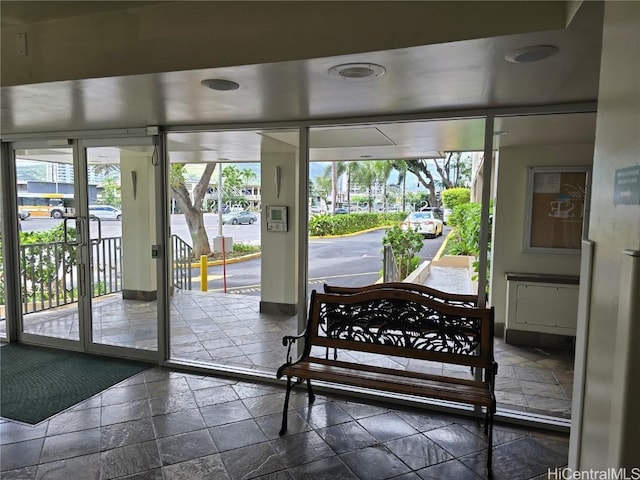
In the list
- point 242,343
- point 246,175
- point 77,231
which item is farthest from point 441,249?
point 246,175

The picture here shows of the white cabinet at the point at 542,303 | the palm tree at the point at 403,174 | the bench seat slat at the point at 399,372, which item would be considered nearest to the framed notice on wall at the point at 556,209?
the white cabinet at the point at 542,303

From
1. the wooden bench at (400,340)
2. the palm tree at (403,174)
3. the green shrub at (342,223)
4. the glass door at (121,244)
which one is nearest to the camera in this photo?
the wooden bench at (400,340)

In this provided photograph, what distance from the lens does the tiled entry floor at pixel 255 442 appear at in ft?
7.66

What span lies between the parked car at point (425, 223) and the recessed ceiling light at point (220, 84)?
3843 mm

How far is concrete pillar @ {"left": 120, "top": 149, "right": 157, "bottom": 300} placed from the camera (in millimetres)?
4027

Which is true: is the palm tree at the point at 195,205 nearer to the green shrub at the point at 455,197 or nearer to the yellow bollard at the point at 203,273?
the yellow bollard at the point at 203,273

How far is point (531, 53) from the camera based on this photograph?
1820 mm

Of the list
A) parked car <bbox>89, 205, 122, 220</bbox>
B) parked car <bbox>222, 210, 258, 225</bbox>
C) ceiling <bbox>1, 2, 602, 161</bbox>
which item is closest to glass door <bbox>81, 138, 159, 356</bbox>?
parked car <bbox>89, 205, 122, 220</bbox>

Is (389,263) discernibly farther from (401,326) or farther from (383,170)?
(401,326)

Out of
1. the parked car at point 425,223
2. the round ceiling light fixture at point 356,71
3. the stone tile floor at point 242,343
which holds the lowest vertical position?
the stone tile floor at point 242,343

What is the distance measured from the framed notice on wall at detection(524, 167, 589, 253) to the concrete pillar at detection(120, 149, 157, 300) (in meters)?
3.83

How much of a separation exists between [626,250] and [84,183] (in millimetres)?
4164

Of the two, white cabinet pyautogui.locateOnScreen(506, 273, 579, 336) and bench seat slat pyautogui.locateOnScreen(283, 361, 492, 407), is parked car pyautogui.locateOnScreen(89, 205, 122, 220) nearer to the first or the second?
A: bench seat slat pyautogui.locateOnScreen(283, 361, 492, 407)

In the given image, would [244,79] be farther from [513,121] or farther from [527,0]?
[513,121]
